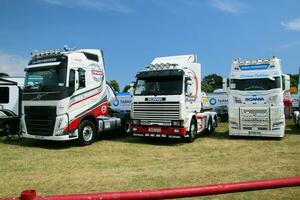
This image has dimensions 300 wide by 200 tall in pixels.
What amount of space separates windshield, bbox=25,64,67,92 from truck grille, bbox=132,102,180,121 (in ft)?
9.90

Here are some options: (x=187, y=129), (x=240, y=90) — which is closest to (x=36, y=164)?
(x=187, y=129)

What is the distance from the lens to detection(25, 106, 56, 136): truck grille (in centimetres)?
1160

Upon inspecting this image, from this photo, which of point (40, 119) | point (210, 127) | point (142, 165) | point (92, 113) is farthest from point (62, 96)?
point (210, 127)

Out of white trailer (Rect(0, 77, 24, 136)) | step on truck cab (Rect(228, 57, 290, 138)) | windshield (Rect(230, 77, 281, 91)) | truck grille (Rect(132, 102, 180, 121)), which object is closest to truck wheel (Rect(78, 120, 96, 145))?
truck grille (Rect(132, 102, 180, 121))

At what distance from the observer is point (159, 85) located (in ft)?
41.6

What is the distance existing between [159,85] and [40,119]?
461 centimetres

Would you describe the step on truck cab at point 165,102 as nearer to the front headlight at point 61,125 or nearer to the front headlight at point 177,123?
the front headlight at point 177,123

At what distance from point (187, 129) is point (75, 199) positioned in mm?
10309

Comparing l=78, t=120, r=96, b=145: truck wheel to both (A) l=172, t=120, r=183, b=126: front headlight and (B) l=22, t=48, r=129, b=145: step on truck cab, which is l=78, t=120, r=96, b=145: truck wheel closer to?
(B) l=22, t=48, r=129, b=145: step on truck cab

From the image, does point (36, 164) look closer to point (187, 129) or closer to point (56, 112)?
point (56, 112)

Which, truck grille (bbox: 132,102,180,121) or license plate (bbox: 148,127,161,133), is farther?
license plate (bbox: 148,127,161,133)

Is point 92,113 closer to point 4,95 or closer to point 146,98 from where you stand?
point 146,98

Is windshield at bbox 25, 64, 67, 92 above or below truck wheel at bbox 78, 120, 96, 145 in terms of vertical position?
above

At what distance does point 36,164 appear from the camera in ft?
30.2
